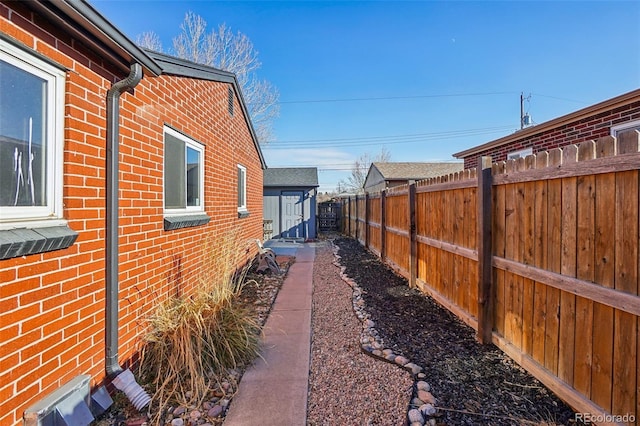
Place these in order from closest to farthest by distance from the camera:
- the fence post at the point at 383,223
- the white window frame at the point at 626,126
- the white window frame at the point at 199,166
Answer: the white window frame at the point at 199,166
the white window frame at the point at 626,126
the fence post at the point at 383,223

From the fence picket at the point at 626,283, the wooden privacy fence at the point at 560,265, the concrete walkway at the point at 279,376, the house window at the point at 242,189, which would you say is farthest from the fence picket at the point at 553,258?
the house window at the point at 242,189

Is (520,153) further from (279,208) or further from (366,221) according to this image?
(279,208)

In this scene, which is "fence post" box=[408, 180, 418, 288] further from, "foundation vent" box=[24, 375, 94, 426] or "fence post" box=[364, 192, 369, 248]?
"foundation vent" box=[24, 375, 94, 426]

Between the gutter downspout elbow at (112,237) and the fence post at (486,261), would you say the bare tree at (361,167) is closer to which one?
the fence post at (486,261)

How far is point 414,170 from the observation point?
74.0ft

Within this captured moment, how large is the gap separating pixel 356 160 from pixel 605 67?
1382 inches

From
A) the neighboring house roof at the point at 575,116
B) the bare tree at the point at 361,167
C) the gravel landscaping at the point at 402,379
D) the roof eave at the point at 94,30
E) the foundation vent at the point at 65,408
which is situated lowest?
the gravel landscaping at the point at 402,379

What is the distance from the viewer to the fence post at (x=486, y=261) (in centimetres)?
325

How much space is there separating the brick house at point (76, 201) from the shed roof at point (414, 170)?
63.5 ft

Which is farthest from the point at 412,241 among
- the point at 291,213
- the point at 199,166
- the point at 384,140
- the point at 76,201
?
the point at 384,140

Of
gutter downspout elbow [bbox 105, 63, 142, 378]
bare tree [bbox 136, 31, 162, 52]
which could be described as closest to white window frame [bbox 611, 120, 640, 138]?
gutter downspout elbow [bbox 105, 63, 142, 378]

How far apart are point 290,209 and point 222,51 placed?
933 centimetres

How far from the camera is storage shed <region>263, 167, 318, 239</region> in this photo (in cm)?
1388

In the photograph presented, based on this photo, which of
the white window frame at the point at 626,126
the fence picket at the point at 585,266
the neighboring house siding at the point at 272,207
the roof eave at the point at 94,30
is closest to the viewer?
the roof eave at the point at 94,30
